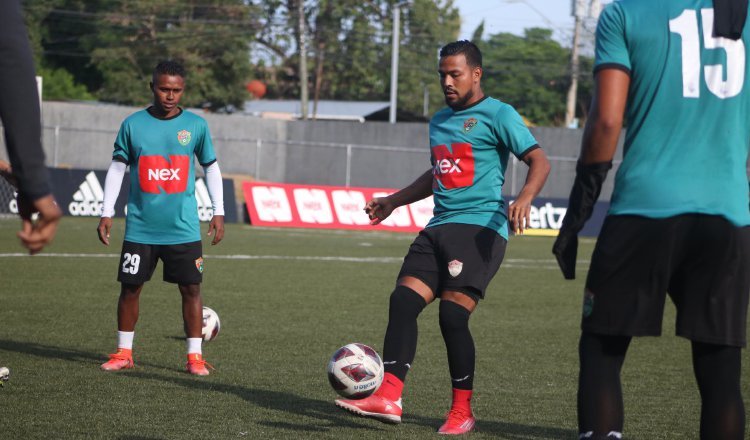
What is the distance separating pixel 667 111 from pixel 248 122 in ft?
134

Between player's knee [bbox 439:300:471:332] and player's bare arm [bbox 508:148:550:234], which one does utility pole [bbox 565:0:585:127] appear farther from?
player's knee [bbox 439:300:471:332]

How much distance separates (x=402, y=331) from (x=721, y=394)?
2.32m

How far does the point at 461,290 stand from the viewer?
19.5 feet

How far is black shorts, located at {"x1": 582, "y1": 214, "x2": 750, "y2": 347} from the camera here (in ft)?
12.0

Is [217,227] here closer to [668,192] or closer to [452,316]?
[452,316]

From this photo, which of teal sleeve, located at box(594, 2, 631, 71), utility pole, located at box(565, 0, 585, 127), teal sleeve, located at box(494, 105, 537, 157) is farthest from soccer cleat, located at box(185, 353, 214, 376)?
utility pole, located at box(565, 0, 585, 127)

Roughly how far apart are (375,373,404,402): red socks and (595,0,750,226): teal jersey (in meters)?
2.26

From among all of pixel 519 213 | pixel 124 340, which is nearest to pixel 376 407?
pixel 519 213

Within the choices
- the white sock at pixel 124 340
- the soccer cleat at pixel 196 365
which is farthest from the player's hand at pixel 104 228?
the soccer cleat at pixel 196 365

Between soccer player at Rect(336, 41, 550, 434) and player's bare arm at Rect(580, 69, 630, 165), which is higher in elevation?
player's bare arm at Rect(580, 69, 630, 165)

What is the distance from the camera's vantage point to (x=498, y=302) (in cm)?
1288

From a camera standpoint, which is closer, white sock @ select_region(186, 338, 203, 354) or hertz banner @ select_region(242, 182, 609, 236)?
white sock @ select_region(186, 338, 203, 354)

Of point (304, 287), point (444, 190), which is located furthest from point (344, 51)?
point (444, 190)

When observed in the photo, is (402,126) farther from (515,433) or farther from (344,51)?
(515,433)
